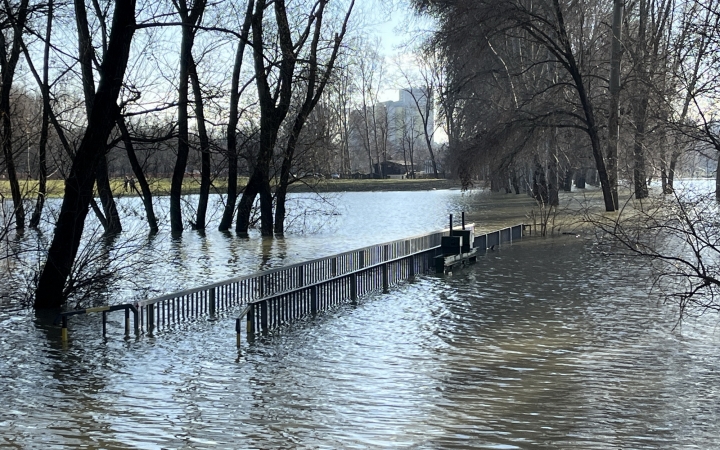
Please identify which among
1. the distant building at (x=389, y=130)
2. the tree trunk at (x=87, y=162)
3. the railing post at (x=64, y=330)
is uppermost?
the distant building at (x=389, y=130)

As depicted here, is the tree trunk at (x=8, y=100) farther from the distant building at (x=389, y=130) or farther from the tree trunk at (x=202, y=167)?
the distant building at (x=389, y=130)

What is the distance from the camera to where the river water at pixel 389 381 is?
8070 mm

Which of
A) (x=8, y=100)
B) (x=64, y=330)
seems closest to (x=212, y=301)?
(x=64, y=330)

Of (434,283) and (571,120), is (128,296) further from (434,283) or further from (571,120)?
(571,120)

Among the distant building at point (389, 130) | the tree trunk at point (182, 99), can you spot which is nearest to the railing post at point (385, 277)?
the tree trunk at point (182, 99)

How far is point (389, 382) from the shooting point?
393 inches

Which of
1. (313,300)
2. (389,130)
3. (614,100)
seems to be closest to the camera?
(313,300)

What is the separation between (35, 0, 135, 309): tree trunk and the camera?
1485cm

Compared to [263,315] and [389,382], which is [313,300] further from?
[389,382]

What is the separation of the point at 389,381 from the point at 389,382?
0.05 metres

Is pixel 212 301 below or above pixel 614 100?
below

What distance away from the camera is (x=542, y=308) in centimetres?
1507

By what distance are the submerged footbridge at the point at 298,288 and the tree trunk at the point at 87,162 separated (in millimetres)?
1368

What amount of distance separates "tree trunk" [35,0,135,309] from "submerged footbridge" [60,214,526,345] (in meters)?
1.37
